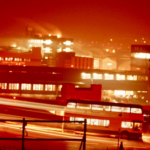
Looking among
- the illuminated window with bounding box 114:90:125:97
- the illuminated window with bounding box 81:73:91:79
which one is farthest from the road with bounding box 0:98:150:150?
the illuminated window with bounding box 81:73:91:79

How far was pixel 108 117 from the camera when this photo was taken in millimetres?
7277

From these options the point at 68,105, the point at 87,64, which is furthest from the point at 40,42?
the point at 68,105

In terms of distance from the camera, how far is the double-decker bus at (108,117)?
7.18 meters

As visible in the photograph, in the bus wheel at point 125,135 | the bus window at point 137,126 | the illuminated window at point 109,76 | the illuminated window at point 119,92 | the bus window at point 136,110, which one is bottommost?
the bus wheel at point 125,135

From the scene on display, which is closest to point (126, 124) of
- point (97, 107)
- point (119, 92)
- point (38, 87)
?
point (97, 107)

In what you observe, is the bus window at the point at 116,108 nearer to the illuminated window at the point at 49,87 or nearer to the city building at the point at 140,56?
the illuminated window at the point at 49,87

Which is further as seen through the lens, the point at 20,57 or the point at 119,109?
the point at 20,57

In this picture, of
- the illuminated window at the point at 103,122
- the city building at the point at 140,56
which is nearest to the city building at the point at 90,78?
the city building at the point at 140,56

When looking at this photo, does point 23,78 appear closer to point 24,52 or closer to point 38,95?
point 38,95

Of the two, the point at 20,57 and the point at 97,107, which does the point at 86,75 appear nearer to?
the point at 97,107

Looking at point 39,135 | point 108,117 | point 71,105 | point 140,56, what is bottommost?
point 39,135

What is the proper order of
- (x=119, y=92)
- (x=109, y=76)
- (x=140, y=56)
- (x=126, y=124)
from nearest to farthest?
(x=126, y=124) < (x=119, y=92) < (x=109, y=76) < (x=140, y=56)

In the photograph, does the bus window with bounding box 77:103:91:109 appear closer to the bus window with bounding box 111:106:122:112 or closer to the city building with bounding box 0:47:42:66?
the bus window with bounding box 111:106:122:112

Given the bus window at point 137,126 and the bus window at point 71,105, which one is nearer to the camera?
the bus window at point 137,126
